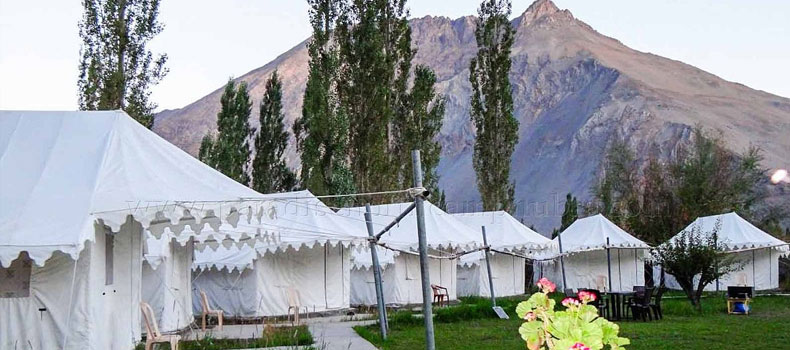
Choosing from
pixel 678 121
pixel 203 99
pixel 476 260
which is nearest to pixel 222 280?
pixel 476 260

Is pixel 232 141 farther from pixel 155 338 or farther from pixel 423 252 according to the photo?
pixel 423 252

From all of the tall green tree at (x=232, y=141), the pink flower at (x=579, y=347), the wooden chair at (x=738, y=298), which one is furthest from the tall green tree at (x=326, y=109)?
the pink flower at (x=579, y=347)

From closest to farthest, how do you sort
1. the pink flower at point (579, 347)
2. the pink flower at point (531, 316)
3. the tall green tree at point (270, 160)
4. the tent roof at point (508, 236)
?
the pink flower at point (579, 347) < the pink flower at point (531, 316) < the tent roof at point (508, 236) < the tall green tree at point (270, 160)

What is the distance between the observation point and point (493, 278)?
2539 centimetres

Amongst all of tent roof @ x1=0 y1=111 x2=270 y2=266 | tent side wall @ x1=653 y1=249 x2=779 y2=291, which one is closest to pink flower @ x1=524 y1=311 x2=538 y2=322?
tent roof @ x1=0 y1=111 x2=270 y2=266

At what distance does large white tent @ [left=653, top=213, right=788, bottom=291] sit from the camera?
88.1ft

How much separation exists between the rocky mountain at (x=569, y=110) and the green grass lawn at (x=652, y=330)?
109 ft

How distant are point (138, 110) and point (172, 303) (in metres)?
8.53

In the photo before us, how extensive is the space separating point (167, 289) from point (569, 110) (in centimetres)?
8076

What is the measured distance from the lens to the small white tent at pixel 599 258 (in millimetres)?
26911

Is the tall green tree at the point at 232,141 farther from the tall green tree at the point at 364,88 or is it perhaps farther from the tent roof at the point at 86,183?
the tent roof at the point at 86,183

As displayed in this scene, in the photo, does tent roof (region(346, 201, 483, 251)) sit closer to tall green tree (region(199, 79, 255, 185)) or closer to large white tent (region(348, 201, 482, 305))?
large white tent (region(348, 201, 482, 305))

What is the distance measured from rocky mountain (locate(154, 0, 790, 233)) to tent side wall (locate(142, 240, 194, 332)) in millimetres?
36408

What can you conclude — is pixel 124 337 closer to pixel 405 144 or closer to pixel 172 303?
pixel 172 303
